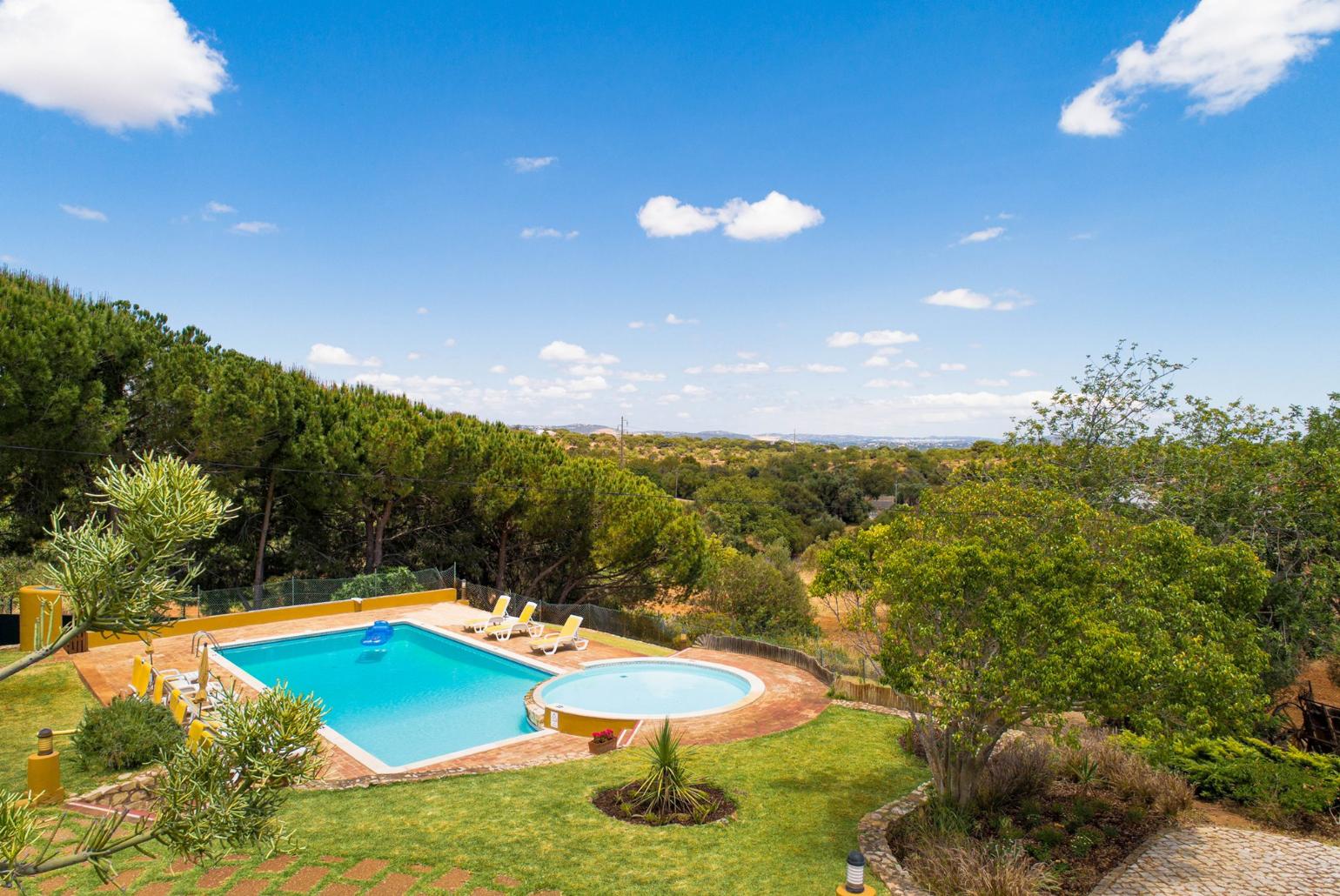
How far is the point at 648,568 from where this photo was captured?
25219 millimetres

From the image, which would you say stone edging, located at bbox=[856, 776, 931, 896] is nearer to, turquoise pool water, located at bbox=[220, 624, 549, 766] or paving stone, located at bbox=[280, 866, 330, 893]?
paving stone, located at bbox=[280, 866, 330, 893]

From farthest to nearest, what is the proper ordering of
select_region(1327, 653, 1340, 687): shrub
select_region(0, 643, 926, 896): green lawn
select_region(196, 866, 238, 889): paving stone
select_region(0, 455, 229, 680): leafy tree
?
select_region(1327, 653, 1340, 687): shrub < select_region(0, 643, 926, 896): green lawn < select_region(196, 866, 238, 889): paving stone < select_region(0, 455, 229, 680): leafy tree

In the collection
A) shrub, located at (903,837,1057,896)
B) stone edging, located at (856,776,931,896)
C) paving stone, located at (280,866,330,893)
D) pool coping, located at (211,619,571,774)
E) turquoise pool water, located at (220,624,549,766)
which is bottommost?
turquoise pool water, located at (220,624,549,766)

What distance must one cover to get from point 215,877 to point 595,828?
12.0ft

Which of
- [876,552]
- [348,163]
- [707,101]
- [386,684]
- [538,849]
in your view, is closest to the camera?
[538,849]

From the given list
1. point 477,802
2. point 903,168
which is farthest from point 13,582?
point 903,168

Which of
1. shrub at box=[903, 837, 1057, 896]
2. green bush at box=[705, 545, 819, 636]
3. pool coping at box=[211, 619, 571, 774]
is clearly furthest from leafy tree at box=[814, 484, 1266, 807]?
green bush at box=[705, 545, 819, 636]

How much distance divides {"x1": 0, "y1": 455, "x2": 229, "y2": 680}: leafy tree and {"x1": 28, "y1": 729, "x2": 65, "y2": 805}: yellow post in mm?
7373

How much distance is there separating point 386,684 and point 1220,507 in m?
16.6

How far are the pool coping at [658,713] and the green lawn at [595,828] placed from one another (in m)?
1.54

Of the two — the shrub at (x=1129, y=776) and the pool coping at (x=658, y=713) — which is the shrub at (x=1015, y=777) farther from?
the pool coping at (x=658, y=713)

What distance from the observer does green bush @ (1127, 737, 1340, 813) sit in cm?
837

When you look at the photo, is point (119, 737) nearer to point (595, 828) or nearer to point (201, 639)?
point (595, 828)

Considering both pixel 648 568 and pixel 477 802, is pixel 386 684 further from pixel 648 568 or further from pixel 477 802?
pixel 648 568
